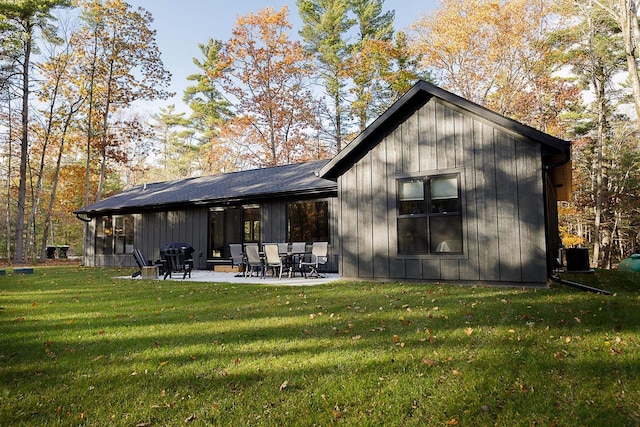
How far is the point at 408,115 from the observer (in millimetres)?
9117

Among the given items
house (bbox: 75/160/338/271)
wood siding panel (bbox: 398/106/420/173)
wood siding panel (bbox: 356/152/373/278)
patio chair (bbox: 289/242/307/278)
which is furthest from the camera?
house (bbox: 75/160/338/271)

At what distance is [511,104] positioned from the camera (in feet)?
61.8

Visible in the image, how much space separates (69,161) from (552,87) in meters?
29.7

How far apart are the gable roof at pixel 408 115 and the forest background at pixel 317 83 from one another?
11.3 metres

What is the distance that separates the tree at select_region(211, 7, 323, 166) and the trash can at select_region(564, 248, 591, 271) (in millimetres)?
16484

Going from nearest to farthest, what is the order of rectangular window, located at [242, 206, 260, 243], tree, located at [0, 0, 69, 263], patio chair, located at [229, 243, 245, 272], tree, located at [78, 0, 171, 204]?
patio chair, located at [229, 243, 245, 272] → rectangular window, located at [242, 206, 260, 243] → tree, located at [0, 0, 69, 263] → tree, located at [78, 0, 171, 204]

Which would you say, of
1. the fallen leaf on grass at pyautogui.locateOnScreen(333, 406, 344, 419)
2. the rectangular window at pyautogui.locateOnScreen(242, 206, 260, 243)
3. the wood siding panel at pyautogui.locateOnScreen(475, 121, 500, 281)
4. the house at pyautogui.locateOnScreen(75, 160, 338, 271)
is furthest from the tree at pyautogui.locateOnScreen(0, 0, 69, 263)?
the fallen leaf on grass at pyautogui.locateOnScreen(333, 406, 344, 419)

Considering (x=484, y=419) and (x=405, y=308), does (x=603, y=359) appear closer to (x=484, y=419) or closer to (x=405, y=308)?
(x=484, y=419)

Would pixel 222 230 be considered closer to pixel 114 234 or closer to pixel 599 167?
pixel 114 234

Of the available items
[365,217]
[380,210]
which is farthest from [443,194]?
[365,217]

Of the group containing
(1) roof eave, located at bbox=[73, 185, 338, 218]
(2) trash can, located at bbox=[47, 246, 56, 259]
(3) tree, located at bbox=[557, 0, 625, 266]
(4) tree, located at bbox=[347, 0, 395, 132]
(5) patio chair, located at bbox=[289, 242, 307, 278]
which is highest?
(4) tree, located at bbox=[347, 0, 395, 132]

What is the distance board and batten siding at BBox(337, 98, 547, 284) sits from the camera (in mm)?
7777

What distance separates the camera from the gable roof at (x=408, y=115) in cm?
755

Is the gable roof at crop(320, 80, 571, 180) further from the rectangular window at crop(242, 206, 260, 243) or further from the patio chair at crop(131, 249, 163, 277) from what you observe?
the patio chair at crop(131, 249, 163, 277)
